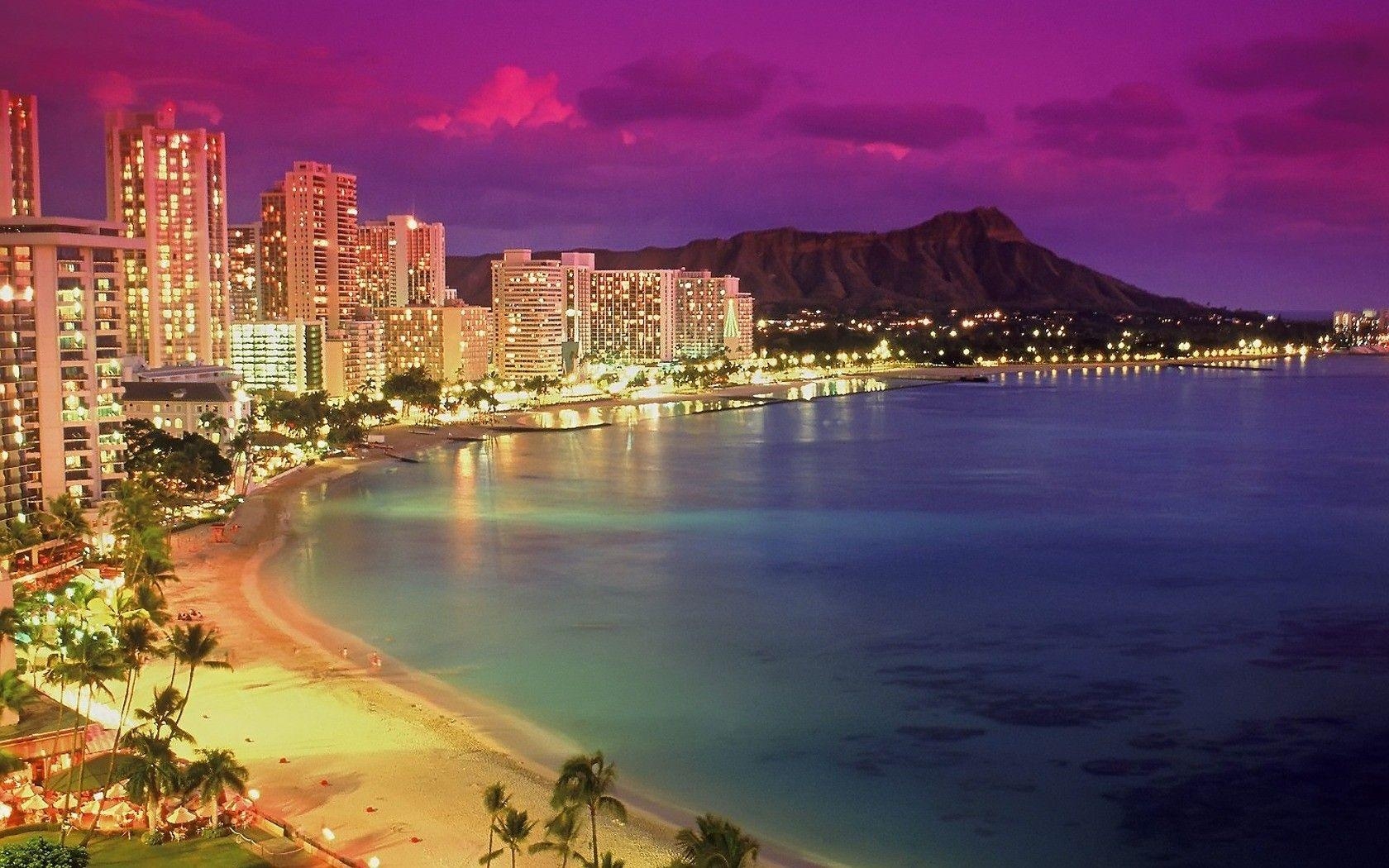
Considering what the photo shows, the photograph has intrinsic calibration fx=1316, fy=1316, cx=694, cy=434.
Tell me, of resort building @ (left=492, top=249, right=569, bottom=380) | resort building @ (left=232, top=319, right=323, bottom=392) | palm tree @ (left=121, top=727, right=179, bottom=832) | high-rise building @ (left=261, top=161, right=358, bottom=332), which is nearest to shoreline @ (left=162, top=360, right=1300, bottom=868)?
palm tree @ (left=121, top=727, right=179, bottom=832)

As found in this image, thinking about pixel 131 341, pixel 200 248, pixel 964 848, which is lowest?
pixel 964 848

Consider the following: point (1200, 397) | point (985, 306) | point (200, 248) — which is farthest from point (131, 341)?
point (985, 306)

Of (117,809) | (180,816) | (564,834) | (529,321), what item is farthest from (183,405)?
(529,321)

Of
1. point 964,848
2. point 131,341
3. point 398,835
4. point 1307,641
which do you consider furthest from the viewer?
point 131,341

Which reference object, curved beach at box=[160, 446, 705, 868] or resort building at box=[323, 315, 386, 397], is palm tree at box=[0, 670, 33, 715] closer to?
curved beach at box=[160, 446, 705, 868]

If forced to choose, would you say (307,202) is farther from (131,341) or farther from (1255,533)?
(1255,533)

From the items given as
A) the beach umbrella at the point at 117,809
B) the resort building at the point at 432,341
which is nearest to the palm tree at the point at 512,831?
the beach umbrella at the point at 117,809
